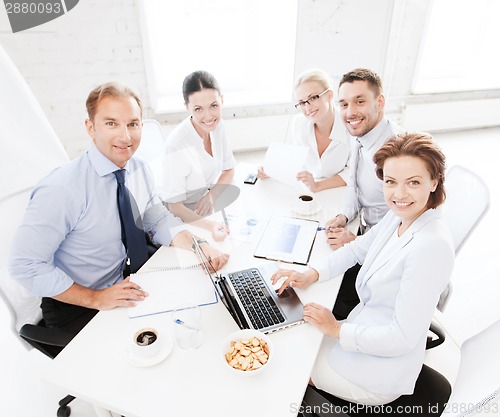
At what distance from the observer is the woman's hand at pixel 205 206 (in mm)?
1793

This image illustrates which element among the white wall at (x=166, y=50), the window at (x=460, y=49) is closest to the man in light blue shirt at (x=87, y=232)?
the white wall at (x=166, y=50)

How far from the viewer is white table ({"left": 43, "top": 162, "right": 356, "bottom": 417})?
93cm

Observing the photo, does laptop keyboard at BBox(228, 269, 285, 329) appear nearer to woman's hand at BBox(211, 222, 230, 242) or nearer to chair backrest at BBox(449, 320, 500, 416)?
woman's hand at BBox(211, 222, 230, 242)

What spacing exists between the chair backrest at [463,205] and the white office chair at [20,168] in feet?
4.87

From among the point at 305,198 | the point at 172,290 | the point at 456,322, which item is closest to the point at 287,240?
the point at 305,198

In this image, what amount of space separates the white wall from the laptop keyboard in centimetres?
270

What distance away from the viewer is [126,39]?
3.22 metres

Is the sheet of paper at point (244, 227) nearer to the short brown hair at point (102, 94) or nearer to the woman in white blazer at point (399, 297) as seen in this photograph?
the woman in white blazer at point (399, 297)

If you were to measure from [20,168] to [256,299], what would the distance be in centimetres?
129

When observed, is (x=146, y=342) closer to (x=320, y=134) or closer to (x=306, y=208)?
(x=306, y=208)

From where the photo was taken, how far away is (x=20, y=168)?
67.0 inches

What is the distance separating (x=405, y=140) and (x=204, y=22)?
3.06 m

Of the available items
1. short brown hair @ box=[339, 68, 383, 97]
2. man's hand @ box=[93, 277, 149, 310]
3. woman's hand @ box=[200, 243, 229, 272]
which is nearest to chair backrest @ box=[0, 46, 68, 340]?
man's hand @ box=[93, 277, 149, 310]

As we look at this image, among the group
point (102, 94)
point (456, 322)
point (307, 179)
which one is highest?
point (102, 94)
